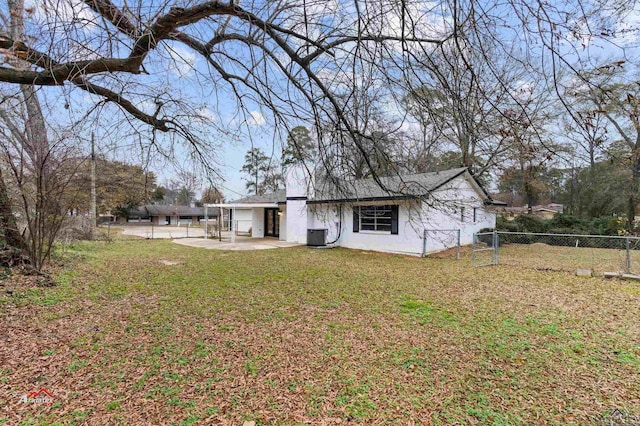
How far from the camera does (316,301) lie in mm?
5559

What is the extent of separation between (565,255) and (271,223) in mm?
14115

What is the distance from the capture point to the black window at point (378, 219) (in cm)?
1218

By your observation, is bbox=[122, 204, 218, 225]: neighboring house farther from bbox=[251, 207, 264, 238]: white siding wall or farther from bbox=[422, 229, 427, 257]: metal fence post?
bbox=[422, 229, 427, 257]: metal fence post

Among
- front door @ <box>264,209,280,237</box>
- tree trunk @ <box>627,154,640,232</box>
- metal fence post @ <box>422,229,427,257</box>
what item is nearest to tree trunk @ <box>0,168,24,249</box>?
metal fence post @ <box>422,229,427,257</box>

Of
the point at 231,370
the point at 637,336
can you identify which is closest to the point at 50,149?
the point at 231,370

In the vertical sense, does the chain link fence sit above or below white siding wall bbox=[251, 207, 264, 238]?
below

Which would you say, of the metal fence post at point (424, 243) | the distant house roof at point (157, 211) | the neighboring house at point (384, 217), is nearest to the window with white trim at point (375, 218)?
the neighboring house at point (384, 217)

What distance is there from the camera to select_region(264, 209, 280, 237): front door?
18391 mm

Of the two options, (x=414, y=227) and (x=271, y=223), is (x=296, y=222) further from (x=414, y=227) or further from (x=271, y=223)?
(x=414, y=227)

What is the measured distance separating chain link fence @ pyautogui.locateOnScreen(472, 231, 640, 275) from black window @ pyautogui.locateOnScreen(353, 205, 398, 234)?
301 centimetres

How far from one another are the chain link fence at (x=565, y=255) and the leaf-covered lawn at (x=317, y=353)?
2.25m

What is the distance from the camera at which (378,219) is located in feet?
42.1

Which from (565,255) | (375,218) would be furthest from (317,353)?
(565,255)

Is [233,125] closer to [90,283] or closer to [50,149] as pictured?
[50,149]
